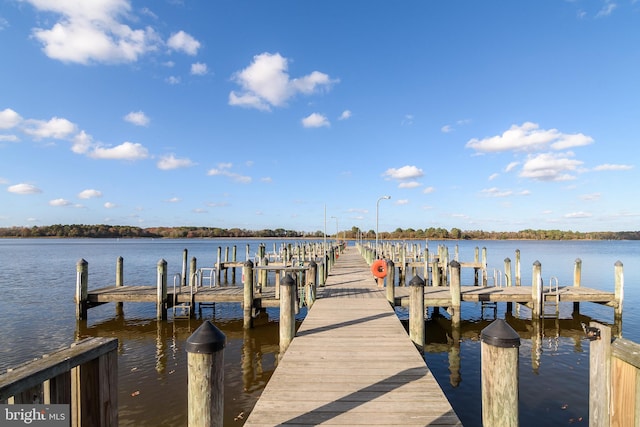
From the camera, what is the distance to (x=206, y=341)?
136 inches

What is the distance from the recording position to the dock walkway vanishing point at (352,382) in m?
4.52

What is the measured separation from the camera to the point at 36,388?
2111mm

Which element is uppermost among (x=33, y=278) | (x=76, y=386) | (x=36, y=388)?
(x=36, y=388)

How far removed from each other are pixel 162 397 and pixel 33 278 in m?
32.3

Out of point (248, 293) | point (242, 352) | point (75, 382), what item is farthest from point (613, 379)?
point (248, 293)

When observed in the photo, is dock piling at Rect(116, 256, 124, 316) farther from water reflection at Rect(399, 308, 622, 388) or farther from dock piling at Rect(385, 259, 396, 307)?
water reflection at Rect(399, 308, 622, 388)

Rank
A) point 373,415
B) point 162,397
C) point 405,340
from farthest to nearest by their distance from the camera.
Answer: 1. point 162,397
2. point 405,340
3. point 373,415

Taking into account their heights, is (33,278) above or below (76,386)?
below

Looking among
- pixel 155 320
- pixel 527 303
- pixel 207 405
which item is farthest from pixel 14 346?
pixel 527 303

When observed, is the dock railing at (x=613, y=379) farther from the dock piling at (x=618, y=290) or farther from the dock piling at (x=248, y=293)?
the dock piling at (x=618, y=290)

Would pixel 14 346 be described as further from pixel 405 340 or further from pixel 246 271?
pixel 405 340

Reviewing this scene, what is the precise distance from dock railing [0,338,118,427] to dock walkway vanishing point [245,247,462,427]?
7.39 feet

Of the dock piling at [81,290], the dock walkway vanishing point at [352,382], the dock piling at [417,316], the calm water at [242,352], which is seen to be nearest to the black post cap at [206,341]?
the dock walkway vanishing point at [352,382]

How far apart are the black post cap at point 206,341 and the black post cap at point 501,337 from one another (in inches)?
107
